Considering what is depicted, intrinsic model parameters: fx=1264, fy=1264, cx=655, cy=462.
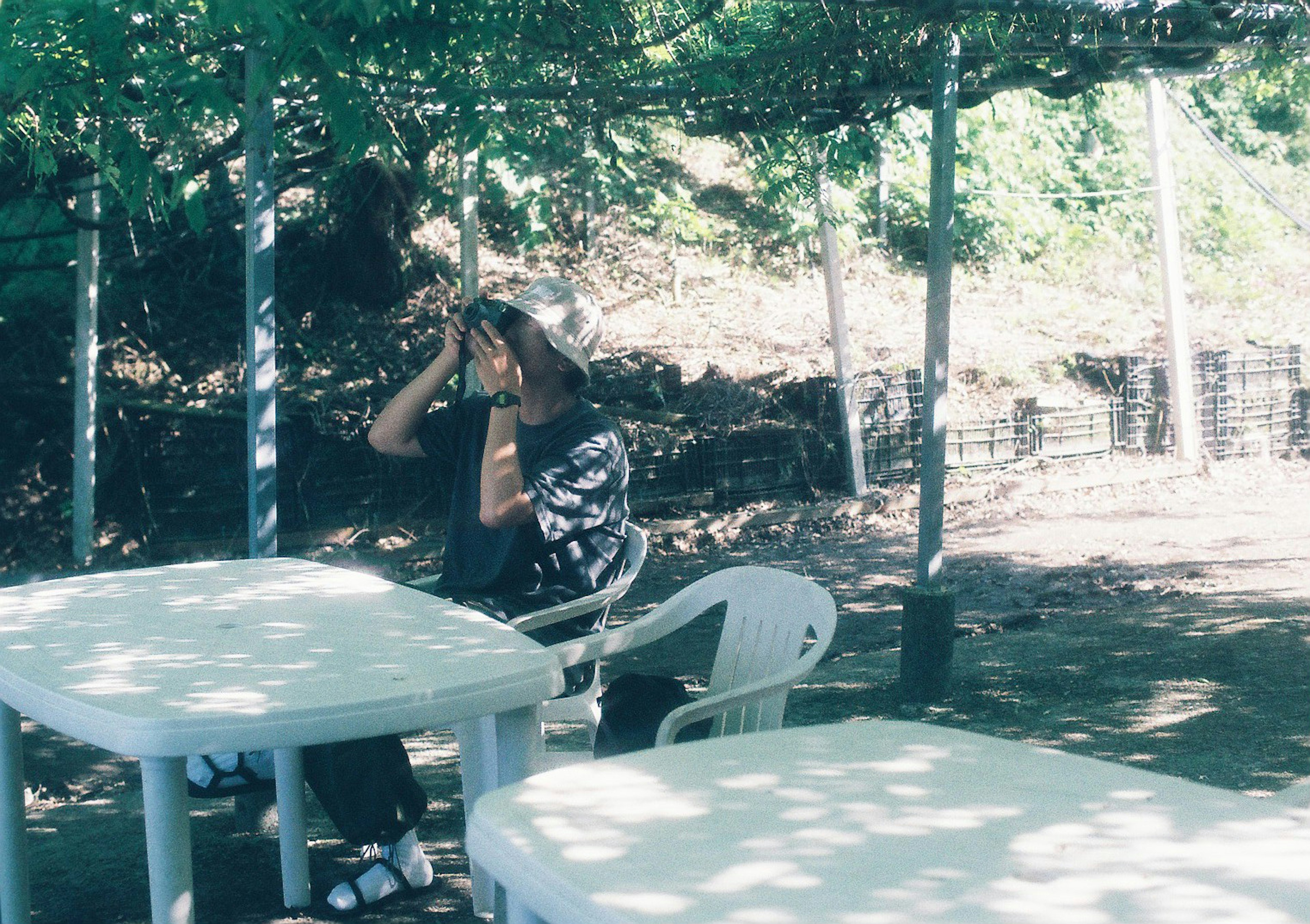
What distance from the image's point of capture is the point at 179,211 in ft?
30.8

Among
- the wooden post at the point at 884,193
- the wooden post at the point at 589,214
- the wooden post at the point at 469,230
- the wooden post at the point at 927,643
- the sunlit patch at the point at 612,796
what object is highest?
the wooden post at the point at 884,193

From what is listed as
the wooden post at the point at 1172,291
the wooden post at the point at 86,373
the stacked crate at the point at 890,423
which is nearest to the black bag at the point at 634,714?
the wooden post at the point at 86,373

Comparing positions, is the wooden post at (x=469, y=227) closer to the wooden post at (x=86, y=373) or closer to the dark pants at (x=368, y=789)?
the wooden post at (x=86, y=373)

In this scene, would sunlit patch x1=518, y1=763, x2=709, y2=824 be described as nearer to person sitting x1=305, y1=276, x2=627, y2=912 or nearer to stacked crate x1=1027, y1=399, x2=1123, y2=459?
person sitting x1=305, y1=276, x2=627, y2=912

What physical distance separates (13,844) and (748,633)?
5.68ft

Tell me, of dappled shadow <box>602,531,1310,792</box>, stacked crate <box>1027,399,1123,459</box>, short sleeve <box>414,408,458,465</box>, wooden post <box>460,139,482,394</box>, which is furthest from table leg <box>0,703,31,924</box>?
stacked crate <box>1027,399,1123,459</box>

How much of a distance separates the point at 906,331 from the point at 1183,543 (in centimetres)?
425

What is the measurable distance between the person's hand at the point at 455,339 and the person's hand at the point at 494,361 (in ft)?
0.63

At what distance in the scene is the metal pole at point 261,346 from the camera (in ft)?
14.5

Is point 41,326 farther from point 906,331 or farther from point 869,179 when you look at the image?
point 869,179

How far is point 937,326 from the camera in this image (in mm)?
5102

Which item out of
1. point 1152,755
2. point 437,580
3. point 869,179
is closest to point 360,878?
point 437,580

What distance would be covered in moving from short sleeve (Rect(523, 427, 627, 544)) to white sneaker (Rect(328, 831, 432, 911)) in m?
0.90

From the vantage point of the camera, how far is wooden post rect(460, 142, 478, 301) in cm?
→ 843
